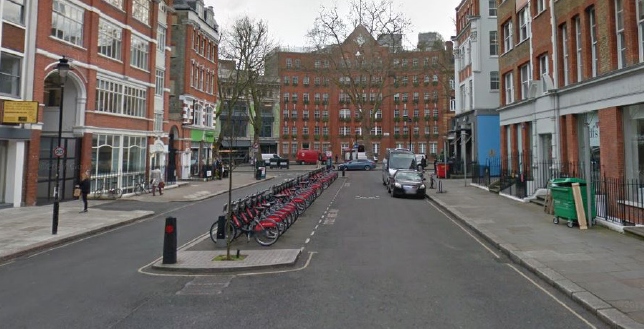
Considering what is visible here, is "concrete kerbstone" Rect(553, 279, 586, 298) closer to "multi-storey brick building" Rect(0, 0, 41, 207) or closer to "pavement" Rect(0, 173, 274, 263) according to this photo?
"pavement" Rect(0, 173, 274, 263)

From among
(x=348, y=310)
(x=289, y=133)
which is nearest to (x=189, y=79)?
(x=348, y=310)

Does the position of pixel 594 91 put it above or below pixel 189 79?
below

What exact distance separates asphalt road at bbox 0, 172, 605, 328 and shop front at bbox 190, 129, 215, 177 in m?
28.7

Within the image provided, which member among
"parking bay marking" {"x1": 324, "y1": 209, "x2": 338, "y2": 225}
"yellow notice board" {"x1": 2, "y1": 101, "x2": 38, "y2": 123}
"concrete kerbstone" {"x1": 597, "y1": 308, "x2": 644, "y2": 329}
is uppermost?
"yellow notice board" {"x1": 2, "y1": 101, "x2": 38, "y2": 123}

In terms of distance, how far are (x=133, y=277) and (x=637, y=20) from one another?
603 inches

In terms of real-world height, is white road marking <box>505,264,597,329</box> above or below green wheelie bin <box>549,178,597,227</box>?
below

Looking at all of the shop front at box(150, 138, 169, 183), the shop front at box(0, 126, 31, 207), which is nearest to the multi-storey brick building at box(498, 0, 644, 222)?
the shop front at box(0, 126, 31, 207)

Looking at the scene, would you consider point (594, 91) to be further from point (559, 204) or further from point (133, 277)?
point (133, 277)

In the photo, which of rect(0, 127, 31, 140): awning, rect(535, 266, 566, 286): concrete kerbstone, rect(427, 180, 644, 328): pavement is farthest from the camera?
rect(0, 127, 31, 140): awning

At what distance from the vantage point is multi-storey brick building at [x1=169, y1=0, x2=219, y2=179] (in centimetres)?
3550

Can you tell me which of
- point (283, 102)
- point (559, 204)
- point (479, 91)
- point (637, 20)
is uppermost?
point (283, 102)

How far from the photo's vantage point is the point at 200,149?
4097 cm

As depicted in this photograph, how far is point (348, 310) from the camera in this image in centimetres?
582

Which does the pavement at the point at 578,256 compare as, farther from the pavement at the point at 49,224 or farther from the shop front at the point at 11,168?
the shop front at the point at 11,168
